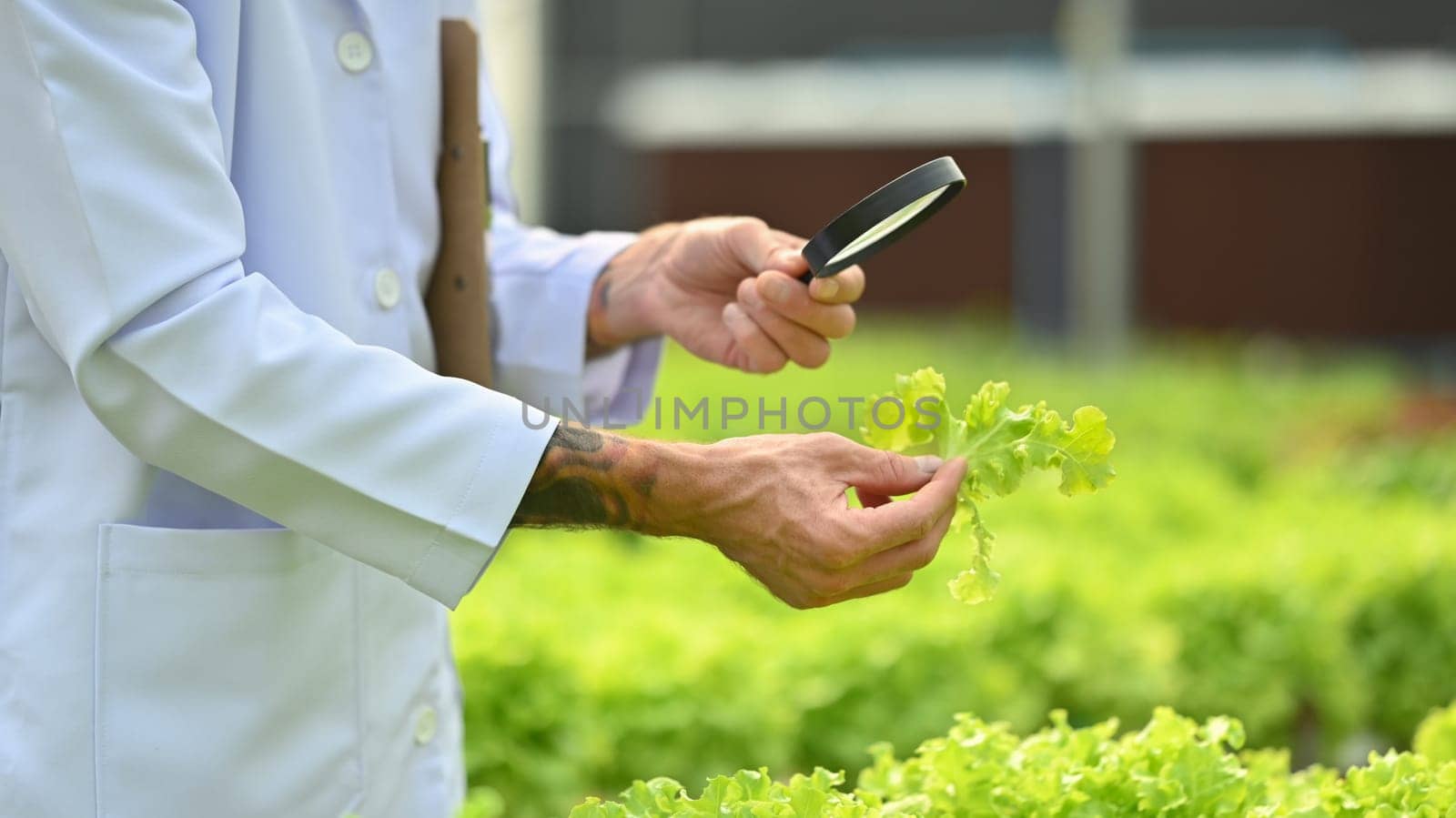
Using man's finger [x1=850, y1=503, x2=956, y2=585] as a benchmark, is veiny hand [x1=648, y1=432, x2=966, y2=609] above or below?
above

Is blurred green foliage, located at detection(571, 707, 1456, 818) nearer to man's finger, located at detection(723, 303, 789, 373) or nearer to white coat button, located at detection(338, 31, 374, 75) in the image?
man's finger, located at detection(723, 303, 789, 373)

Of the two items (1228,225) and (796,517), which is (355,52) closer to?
(796,517)

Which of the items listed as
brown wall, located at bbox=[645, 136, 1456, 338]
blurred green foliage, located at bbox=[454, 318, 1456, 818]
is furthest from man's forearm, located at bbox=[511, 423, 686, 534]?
brown wall, located at bbox=[645, 136, 1456, 338]

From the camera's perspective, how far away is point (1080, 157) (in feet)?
31.8

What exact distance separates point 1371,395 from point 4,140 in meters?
6.72

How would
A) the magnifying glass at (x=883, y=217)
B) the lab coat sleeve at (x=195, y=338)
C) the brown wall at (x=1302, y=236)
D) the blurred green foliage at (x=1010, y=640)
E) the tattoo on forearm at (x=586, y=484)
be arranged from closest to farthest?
the lab coat sleeve at (x=195, y=338), the tattoo on forearm at (x=586, y=484), the magnifying glass at (x=883, y=217), the blurred green foliage at (x=1010, y=640), the brown wall at (x=1302, y=236)

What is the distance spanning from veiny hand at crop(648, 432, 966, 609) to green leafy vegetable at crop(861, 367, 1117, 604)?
7.3 inches

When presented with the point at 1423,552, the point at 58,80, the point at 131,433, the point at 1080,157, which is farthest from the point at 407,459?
the point at 1080,157

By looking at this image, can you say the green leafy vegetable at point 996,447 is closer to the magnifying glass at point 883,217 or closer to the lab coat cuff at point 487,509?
the magnifying glass at point 883,217

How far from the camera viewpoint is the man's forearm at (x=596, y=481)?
4.65 feet

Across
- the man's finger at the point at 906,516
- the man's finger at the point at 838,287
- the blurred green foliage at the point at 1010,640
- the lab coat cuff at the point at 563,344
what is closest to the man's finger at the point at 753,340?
the man's finger at the point at 838,287

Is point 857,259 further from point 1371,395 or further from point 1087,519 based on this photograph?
point 1371,395

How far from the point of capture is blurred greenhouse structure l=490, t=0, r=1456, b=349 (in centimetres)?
1241

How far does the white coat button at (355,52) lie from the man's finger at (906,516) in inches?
30.1
